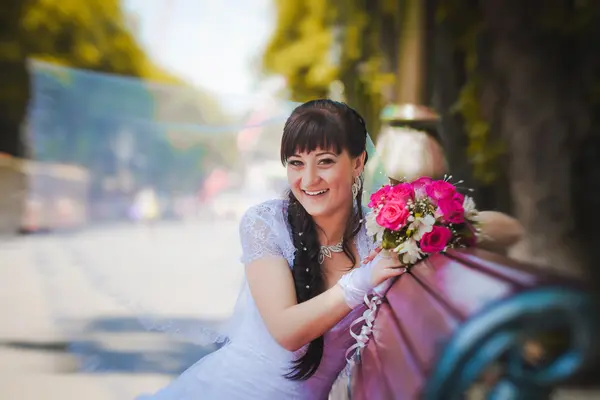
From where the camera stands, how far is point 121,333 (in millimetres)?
7922

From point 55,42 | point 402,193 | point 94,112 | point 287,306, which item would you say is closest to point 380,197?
Answer: point 402,193

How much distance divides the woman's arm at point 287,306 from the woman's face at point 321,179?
0.67 feet

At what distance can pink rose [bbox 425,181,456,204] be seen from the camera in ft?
6.86

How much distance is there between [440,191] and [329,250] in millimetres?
511

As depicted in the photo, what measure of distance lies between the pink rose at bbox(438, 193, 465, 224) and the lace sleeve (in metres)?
0.55

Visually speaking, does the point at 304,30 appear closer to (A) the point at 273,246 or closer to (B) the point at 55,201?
(B) the point at 55,201

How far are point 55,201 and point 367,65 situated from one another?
22.7 feet

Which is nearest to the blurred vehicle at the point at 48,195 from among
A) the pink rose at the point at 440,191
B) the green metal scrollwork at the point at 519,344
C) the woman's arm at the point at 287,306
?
the woman's arm at the point at 287,306

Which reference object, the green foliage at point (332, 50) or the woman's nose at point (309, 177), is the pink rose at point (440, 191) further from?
the green foliage at point (332, 50)

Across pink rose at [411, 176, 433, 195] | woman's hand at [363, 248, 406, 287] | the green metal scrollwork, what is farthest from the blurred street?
the green metal scrollwork

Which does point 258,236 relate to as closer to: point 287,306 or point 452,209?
point 287,306

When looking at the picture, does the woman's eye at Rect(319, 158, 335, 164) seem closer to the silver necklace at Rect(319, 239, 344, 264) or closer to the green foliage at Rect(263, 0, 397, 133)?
the silver necklace at Rect(319, 239, 344, 264)

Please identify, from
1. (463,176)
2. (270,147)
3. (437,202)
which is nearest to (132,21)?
(463,176)

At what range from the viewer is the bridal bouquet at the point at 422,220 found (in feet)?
6.66
